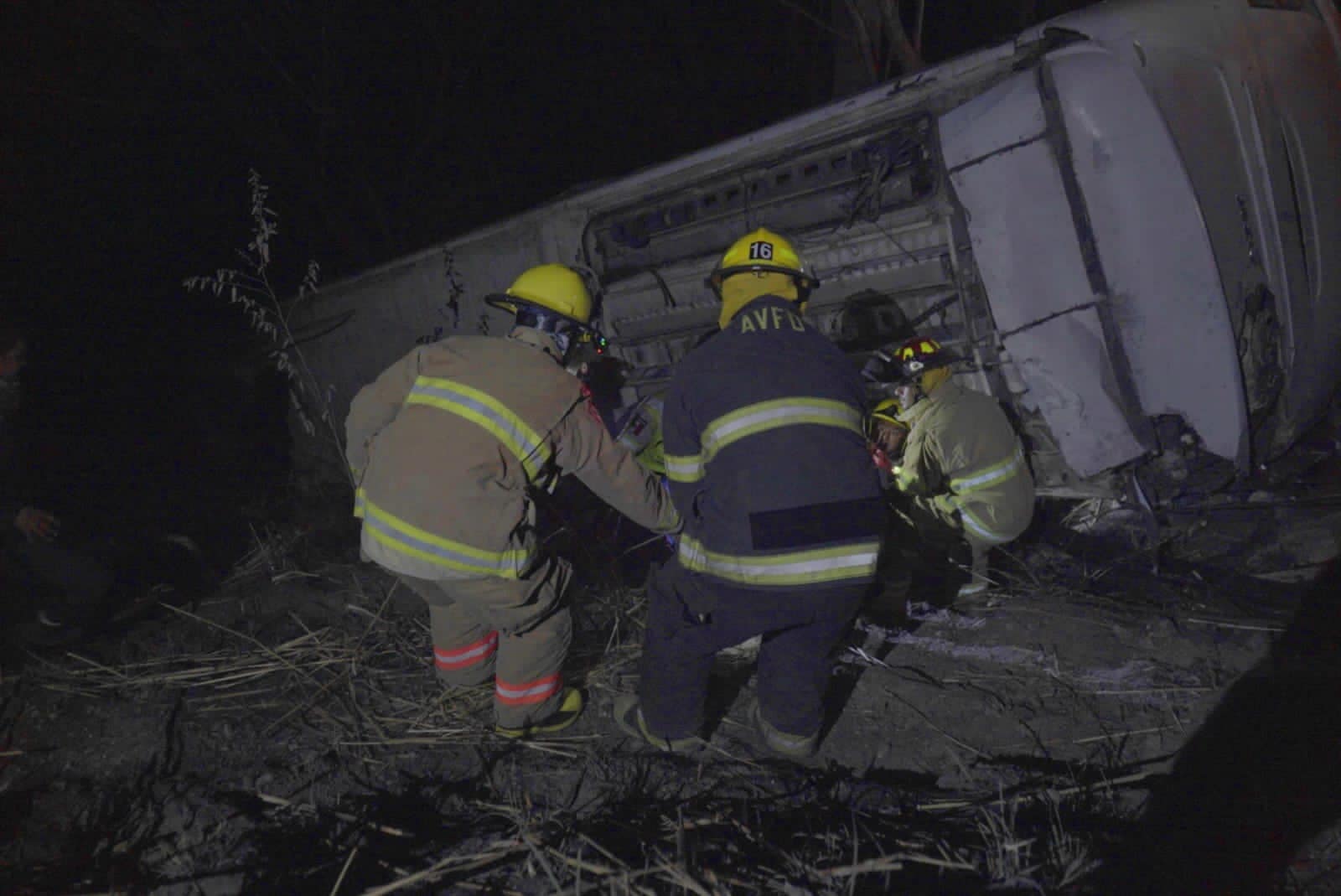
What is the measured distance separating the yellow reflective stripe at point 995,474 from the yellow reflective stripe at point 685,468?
1624mm

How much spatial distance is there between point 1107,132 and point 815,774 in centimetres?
288

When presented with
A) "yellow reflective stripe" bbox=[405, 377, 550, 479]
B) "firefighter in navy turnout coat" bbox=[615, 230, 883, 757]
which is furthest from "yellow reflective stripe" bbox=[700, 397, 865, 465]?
"yellow reflective stripe" bbox=[405, 377, 550, 479]

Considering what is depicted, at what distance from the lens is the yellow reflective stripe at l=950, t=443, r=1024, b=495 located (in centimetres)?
328

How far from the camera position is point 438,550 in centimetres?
236

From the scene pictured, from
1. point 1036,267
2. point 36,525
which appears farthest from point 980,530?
point 36,525

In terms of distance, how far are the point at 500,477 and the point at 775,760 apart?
58.0 inches

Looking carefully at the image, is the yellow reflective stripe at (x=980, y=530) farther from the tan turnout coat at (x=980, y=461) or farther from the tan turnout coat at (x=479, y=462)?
the tan turnout coat at (x=479, y=462)

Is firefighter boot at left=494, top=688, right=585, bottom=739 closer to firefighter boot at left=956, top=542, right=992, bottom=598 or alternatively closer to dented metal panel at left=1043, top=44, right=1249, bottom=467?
firefighter boot at left=956, top=542, right=992, bottom=598

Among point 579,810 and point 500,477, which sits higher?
point 500,477

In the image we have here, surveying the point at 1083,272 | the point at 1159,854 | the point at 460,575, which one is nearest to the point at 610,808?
the point at 460,575

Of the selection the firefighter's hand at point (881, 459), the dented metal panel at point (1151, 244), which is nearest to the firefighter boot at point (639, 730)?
the firefighter's hand at point (881, 459)

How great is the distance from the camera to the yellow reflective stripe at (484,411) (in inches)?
93.6

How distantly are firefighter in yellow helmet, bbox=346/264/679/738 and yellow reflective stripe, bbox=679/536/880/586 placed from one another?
1.84 ft

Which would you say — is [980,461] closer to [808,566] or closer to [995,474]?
[995,474]
